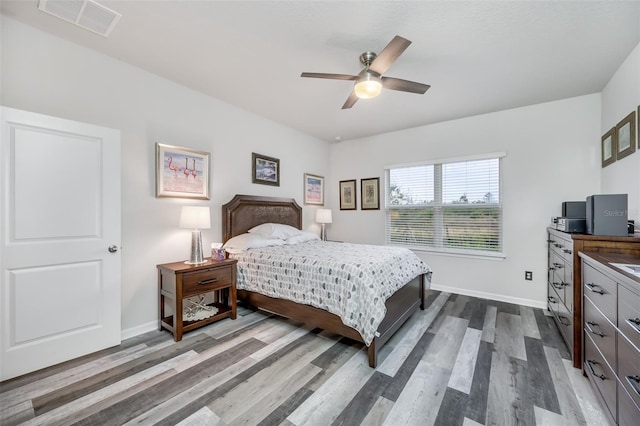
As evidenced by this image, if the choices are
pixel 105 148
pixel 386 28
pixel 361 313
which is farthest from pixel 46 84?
pixel 361 313

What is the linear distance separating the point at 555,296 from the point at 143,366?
4.03 meters

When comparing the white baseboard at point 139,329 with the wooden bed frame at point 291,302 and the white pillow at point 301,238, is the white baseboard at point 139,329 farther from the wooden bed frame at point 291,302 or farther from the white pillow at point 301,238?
the white pillow at point 301,238

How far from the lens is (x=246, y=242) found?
321 centimetres

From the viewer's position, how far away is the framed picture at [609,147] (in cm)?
→ 266

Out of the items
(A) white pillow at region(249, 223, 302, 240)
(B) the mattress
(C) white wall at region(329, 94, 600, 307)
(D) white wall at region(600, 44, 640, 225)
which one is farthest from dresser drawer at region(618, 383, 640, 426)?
(A) white pillow at region(249, 223, 302, 240)

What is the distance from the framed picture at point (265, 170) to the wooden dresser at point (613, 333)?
360 centimetres

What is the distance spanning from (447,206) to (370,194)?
1.33m

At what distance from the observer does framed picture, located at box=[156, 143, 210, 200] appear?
9.20 ft

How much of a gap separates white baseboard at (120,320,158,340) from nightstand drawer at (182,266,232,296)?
2.06 ft

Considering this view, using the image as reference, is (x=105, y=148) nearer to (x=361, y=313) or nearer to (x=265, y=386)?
(x=265, y=386)

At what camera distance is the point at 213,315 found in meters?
2.87

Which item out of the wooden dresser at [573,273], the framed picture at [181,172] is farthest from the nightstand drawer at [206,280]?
the wooden dresser at [573,273]

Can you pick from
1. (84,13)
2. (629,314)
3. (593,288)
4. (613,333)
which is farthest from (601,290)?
(84,13)

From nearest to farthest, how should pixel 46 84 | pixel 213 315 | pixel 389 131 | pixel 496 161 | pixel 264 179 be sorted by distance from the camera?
1. pixel 46 84
2. pixel 213 315
3. pixel 496 161
4. pixel 264 179
5. pixel 389 131
